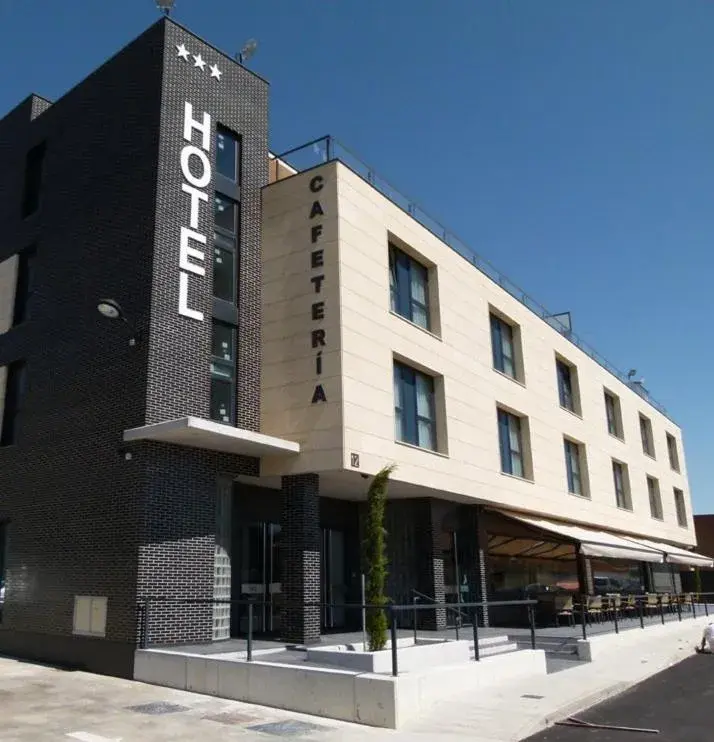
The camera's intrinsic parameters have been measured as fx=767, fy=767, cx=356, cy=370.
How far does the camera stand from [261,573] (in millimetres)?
18266

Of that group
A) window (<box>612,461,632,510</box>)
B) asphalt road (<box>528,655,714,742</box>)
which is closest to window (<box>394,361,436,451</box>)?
asphalt road (<box>528,655,714,742</box>)

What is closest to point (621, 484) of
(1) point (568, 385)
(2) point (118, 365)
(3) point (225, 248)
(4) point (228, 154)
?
(1) point (568, 385)

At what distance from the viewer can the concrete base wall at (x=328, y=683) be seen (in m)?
10.5

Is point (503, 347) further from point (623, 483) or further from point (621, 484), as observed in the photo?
point (623, 483)

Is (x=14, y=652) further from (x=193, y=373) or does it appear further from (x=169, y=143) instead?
(x=169, y=143)

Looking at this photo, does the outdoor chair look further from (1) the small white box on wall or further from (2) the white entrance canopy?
(1) the small white box on wall

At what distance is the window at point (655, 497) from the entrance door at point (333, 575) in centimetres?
2254

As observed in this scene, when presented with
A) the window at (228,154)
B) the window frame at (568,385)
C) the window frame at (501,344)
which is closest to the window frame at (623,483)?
the window frame at (568,385)

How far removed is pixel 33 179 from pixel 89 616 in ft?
41.3

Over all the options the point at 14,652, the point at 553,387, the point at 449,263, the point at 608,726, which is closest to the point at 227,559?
the point at 14,652

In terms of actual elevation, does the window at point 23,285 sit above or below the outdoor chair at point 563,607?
above

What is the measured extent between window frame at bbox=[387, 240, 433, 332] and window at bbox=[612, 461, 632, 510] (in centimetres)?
1680

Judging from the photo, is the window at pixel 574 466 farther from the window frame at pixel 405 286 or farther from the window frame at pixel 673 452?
the window frame at pixel 673 452

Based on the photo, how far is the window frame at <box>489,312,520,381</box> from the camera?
24281 millimetres
